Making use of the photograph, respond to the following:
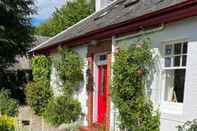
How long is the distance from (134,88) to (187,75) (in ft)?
5.94

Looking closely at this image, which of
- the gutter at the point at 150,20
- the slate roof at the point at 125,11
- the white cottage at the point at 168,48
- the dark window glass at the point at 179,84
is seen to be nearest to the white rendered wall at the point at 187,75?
the white cottage at the point at 168,48

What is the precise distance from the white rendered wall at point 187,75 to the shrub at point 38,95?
29.7 ft

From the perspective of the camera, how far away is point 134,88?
8797 mm

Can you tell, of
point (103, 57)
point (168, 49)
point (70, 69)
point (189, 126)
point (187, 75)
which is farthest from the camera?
point (70, 69)

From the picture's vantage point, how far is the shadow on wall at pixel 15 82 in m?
23.2

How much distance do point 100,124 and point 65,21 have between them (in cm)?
A: 3086

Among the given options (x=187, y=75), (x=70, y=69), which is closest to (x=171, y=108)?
(x=187, y=75)

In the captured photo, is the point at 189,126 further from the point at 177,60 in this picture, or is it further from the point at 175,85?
the point at 177,60

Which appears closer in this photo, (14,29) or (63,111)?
(63,111)

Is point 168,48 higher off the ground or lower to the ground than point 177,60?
higher

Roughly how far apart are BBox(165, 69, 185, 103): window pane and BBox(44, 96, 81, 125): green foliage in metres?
5.15

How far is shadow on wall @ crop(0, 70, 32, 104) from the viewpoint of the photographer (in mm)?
23203

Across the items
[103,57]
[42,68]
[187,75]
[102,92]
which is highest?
[103,57]

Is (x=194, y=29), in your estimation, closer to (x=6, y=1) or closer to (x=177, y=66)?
(x=177, y=66)
